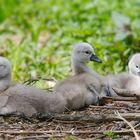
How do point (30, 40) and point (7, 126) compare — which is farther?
point (30, 40)

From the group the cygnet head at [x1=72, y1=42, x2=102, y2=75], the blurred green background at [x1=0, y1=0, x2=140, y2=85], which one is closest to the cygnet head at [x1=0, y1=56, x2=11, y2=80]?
the cygnet head at [x1=72, y1=42, x2=102, y2=75]

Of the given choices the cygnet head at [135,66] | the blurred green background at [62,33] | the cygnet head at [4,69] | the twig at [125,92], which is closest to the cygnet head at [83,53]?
the cygnet head at [135,66]

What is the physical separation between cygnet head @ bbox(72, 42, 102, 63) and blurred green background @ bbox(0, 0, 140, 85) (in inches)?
53.6

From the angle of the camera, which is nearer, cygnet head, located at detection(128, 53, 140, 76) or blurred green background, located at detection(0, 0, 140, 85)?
cygnet head, located at detection(128, 53, 140, 76)

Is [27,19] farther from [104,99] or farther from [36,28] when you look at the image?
[104,99]

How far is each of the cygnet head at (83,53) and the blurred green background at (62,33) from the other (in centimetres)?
136

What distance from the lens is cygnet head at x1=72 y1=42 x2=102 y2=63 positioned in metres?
8.48

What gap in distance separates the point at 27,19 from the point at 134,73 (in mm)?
5414

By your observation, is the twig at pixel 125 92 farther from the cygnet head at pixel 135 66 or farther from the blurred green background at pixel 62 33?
the blurred green background at pixel 62 33

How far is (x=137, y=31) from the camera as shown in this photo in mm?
11141

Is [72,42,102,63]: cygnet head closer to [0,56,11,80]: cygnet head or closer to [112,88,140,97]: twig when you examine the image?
[112,88,140,97]: twig

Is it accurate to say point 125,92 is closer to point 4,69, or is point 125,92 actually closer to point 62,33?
point 4,69

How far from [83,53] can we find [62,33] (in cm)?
347

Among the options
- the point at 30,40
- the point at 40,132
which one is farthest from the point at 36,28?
the point at 40,132
